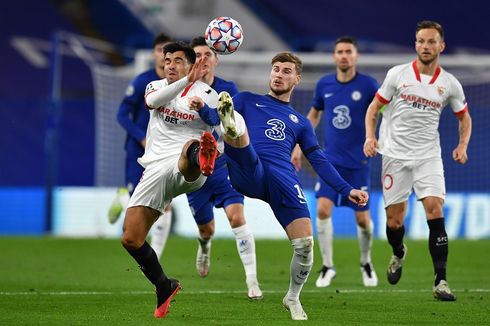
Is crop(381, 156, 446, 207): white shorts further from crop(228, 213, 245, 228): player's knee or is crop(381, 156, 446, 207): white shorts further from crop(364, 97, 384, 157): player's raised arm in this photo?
crop(228, 213, 245, 228): player's knee

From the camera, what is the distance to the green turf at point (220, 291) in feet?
26.3

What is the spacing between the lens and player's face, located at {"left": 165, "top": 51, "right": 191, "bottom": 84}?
829 cm

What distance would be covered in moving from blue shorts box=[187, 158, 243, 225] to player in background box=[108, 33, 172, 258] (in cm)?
121

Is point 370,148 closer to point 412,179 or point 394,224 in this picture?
point 412,179

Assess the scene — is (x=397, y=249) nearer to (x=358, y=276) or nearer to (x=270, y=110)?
(x=358, y=276)

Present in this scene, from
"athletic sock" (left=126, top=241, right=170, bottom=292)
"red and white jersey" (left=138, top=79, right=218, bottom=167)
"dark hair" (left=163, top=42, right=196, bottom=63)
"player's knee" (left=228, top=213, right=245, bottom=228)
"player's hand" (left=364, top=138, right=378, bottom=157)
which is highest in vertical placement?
"dark hair" (left=163, top=42, right=196, bottom=63)

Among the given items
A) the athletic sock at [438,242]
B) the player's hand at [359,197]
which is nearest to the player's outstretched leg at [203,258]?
the athletic sock at [438,242]

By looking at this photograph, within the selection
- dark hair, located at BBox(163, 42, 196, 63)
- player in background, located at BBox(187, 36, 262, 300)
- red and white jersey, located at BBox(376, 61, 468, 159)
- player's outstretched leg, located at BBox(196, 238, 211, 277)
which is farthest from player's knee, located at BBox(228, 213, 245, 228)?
dark hair, located at BBox(163, 42, 196, 63)

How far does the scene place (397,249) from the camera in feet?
34.8

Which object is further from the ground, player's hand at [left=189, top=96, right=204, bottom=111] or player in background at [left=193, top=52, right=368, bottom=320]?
player's hand at [left=189, top=96, right=204, bottom=111]

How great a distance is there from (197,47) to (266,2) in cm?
2067

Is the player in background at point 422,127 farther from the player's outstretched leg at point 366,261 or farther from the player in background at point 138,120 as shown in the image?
the player in background at point 138,120

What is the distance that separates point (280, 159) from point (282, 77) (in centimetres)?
71

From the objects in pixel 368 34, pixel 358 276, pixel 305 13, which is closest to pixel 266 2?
pixel 305 13
